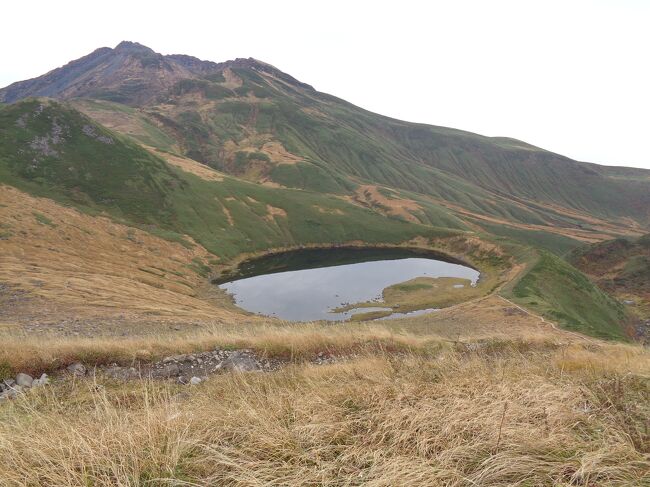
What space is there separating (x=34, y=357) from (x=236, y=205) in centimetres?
10002

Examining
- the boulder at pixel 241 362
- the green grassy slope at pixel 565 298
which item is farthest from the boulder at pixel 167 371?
the green grassy slope at pixel 565 298

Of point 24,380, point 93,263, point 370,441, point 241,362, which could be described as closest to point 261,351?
point 241,362

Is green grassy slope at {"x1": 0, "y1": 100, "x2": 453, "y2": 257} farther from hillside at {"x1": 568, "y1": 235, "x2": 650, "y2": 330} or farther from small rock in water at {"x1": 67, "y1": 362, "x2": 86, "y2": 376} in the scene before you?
small rock in water at {"x1": 67, "y1": 362, "x2": 86, "y2": 376}

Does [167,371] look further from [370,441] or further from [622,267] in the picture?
[622,267]

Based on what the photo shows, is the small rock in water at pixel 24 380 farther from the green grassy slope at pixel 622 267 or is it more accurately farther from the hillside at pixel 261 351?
the green grassy slope at pixel 622 267

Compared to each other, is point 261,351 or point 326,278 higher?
point 261,351

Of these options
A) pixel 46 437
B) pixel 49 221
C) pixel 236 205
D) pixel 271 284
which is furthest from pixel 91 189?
pixel 46 437

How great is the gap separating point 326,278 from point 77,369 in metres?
71.7

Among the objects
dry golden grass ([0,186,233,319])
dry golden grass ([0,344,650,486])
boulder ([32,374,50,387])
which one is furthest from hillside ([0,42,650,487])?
dry golden grass ([0,186,233,319])

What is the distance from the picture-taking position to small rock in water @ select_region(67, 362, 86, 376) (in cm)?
1156

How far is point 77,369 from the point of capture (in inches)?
462

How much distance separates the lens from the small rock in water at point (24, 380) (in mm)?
10609

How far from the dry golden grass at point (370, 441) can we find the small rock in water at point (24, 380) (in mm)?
6717

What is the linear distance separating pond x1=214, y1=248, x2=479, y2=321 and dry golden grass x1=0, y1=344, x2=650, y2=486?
54.1 metres
